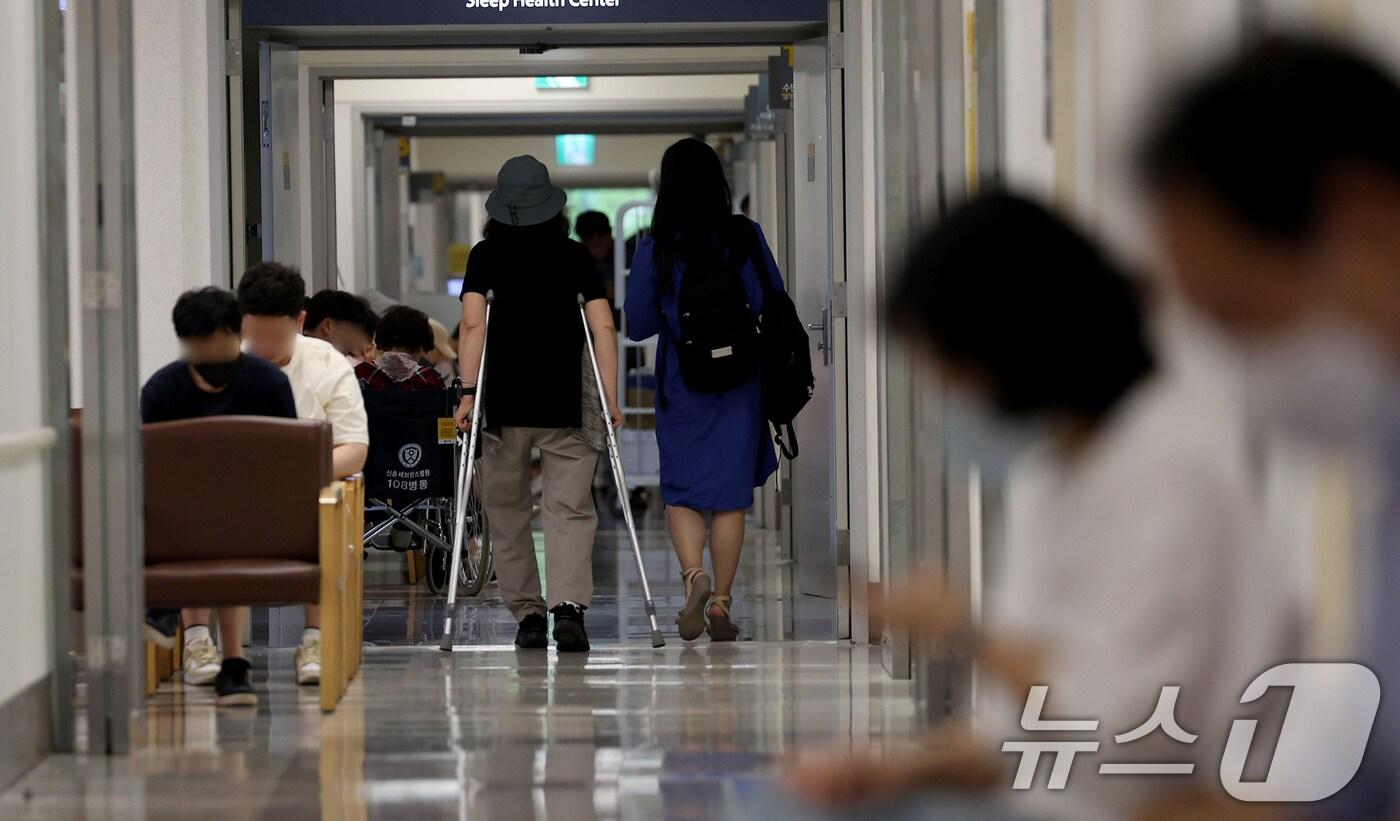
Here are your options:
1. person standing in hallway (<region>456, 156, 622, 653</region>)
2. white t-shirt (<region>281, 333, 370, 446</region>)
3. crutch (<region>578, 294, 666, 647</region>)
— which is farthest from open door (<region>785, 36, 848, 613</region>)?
white t-shirt (<region>281, 333, 370, 446</region>)

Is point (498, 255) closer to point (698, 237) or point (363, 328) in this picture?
point (698, 237)

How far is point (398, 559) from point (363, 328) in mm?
2897

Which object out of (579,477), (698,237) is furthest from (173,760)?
(698,237)

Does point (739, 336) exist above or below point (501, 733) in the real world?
above

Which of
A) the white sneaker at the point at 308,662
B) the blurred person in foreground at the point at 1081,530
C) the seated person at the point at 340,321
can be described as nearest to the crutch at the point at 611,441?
the white sneaker at the point at 308,662

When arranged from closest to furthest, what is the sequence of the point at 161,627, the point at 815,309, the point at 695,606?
the point at 161,627, the point at 695,606, the point at 815,309

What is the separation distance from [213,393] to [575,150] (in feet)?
45.8

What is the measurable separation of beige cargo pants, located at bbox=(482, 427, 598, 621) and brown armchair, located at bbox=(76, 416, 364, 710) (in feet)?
4.55

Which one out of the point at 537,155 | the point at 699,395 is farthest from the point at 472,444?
the point at 537,155

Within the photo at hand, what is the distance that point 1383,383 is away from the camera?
1.47m

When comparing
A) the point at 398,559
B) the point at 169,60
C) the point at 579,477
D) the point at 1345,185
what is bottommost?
the point at 398,559

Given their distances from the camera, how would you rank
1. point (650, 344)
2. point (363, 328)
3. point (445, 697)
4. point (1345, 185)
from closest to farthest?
point (1345, 185), point (445, 697), point (363, 328), point (650, 344)

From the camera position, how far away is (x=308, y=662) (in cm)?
577

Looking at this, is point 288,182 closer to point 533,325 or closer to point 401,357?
point 401,357
